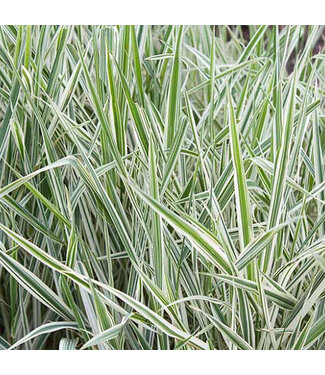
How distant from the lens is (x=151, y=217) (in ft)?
2.57

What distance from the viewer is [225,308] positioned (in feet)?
2.63

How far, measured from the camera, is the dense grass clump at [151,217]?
714 millimetres

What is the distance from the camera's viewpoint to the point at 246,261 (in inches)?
26.9

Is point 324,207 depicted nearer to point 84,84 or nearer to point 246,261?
point 246,261

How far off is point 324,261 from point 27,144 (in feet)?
1.63

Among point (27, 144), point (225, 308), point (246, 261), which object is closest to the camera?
point (246, 261)

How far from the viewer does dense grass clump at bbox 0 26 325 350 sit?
71 cm

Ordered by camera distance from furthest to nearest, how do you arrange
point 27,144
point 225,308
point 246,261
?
1. point 27,144
2. point 225,308
3. point 246,261
